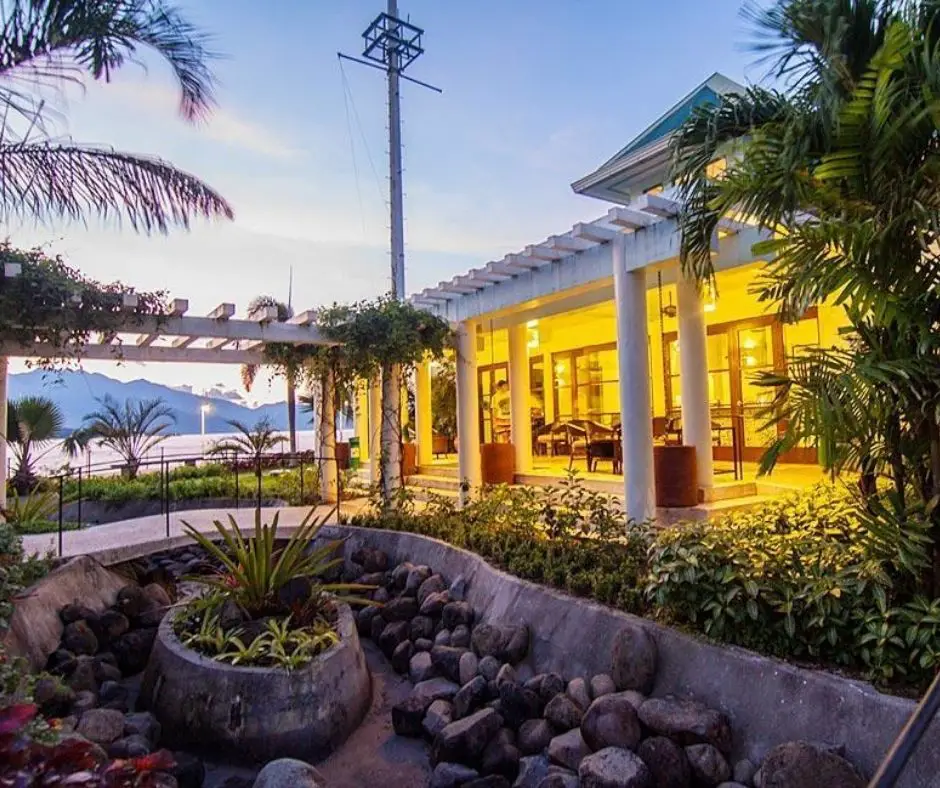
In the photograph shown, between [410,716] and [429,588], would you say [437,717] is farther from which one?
[429,588]

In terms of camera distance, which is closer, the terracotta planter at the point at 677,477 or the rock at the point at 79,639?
the rock at the point at 79,639

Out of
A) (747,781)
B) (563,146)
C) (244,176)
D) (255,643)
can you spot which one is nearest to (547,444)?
(563,146)

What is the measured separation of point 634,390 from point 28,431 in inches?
461

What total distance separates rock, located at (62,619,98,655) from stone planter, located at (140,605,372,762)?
3.37ft

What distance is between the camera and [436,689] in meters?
4.61

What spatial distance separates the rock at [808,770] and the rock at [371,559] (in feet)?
14.9

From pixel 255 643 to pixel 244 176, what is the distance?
843 centimetres

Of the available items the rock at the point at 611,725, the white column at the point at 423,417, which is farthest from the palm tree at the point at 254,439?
the rock at the point at 611,725

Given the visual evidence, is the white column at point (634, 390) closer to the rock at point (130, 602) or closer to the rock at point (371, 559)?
the rock at point (371, 559)

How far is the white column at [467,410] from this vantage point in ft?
31.3

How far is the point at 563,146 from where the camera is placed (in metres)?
12.5

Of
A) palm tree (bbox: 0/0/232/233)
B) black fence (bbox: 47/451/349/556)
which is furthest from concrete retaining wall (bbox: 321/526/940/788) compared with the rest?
palm tree (bbox: 0/0/232/233)

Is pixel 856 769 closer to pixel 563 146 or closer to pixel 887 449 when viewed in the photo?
pixel 887 449

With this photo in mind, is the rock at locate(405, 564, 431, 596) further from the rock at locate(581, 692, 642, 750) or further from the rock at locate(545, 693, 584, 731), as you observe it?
the rock at locate(581, 692, 642, 750)
